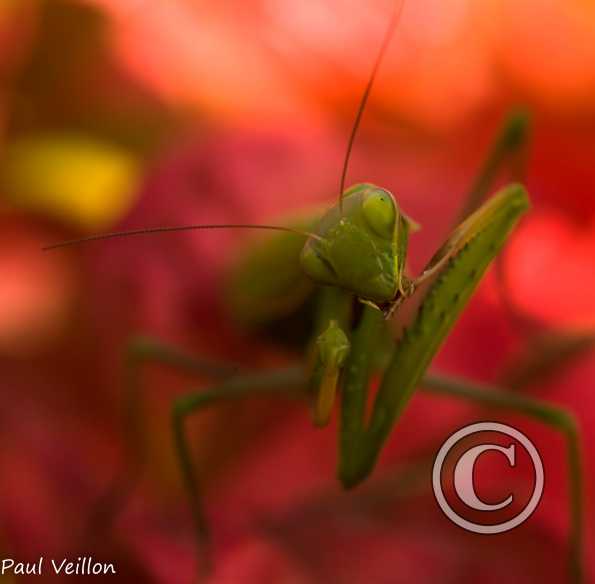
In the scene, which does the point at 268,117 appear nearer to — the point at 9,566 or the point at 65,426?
the point at 65,426

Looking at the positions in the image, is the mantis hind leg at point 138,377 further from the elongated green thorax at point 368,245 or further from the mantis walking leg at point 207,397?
the elongated green thorax at point 368,245

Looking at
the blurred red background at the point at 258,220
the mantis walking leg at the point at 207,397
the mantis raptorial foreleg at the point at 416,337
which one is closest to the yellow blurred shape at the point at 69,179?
the blurred red background at the point at 258,220

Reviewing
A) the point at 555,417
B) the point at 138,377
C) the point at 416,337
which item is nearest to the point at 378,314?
the point at 416,337

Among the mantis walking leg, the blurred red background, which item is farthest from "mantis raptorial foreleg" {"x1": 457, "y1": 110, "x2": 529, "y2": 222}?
the mantis walking leg

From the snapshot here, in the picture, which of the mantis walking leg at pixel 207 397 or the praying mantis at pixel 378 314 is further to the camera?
the mantis walking leg at pixel 207 397

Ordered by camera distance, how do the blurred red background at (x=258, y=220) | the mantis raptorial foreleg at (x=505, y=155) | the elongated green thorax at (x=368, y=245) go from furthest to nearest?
the mantis raptorial foreleg at (x=505, y=155) → the blurred red background at (x=258, y=220) → the elongated green thorax at (x=368, y=245)

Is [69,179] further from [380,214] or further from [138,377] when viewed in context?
[380,214]

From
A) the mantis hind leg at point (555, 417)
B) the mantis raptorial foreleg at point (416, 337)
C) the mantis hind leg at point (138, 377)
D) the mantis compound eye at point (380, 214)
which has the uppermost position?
the mantis compound eye at point (380, 214)
